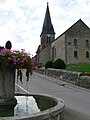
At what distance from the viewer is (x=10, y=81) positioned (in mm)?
5914

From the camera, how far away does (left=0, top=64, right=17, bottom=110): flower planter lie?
577 centimetres

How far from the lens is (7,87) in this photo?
5.86 meters

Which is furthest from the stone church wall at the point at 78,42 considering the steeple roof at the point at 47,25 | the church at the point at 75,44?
the steeple roof at the point at 47,25

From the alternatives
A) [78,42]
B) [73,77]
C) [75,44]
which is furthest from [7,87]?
[78,42]

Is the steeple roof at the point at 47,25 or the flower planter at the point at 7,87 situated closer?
the flower planter at the point at 7,87

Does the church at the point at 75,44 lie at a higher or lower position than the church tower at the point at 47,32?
lower

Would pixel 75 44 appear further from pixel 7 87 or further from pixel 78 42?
pixel 7 87

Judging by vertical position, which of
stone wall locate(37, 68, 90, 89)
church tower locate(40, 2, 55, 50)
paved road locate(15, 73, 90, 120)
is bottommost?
paved road locate(15, 73, 90, 120)

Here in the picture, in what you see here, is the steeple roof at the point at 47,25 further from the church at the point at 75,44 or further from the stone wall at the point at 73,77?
the stone wall at the point at 73,77

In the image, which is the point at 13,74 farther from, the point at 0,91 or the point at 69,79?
the point at 69,79

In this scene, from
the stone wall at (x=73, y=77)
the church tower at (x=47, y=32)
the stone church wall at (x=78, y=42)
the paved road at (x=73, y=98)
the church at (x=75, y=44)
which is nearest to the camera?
the paved road at (x=73, y=98)

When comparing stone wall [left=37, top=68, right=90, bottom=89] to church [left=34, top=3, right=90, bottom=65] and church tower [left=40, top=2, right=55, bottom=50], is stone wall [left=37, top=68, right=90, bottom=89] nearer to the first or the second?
church [left=34, top=3, right=90, bottom=65]

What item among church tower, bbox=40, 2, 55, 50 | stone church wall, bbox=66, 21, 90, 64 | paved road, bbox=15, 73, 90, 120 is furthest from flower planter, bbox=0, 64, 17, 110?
church tower, bbox=40, 2, 55, 50

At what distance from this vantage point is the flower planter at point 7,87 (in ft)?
18.9
